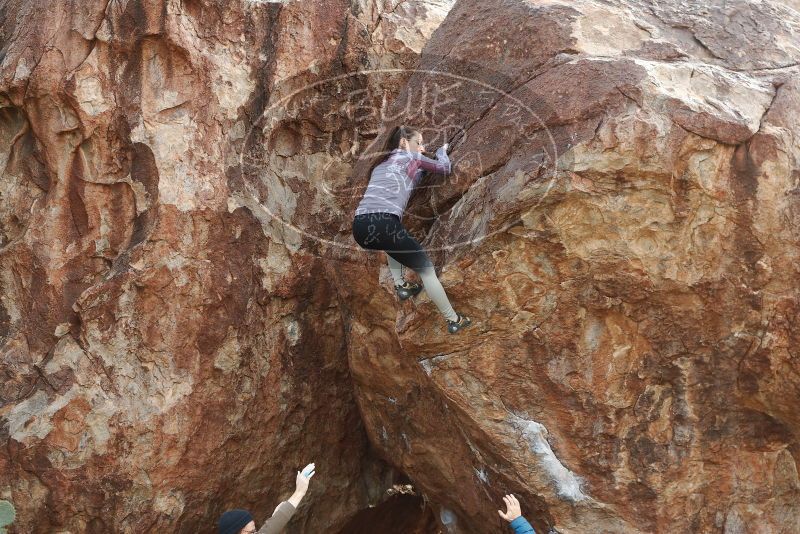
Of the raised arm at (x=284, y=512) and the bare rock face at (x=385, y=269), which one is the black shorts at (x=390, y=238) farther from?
the raised arm at (x=284, y=512)

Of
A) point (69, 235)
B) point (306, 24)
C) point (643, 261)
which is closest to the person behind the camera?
point (643, 261)

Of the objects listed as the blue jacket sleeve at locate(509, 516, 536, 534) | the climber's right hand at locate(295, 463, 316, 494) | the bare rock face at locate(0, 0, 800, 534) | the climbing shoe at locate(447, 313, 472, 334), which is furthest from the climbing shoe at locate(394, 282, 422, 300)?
the blue jacket sleeve at locate(509, 516, 536, 534)

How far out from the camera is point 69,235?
6.03 m

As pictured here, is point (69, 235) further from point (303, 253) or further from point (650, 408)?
point (650, 408)

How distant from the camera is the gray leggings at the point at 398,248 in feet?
15.4

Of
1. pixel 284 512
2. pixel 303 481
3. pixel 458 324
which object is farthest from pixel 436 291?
pixel 284 512

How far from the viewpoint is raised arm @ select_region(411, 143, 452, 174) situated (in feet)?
16.5

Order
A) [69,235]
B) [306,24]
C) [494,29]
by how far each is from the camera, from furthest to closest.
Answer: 1. [306,24]
2. [69,235]
3. [494,29]

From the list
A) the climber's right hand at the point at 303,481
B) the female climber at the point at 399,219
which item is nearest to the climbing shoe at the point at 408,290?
the female climber at the point at 399,219

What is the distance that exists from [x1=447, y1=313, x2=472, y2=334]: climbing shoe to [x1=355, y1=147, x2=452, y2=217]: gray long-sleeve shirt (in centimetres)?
73

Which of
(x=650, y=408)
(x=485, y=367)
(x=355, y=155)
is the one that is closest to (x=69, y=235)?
(x=355, y=155)

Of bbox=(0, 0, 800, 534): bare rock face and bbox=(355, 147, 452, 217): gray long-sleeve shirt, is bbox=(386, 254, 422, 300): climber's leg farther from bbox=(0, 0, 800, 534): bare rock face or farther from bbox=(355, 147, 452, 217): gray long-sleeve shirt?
bbox=(355, 147, 452, 217): gray long-sleeve shirt

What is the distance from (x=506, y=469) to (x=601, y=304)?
123 centimetres

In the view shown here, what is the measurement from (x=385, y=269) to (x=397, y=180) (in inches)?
27.5
